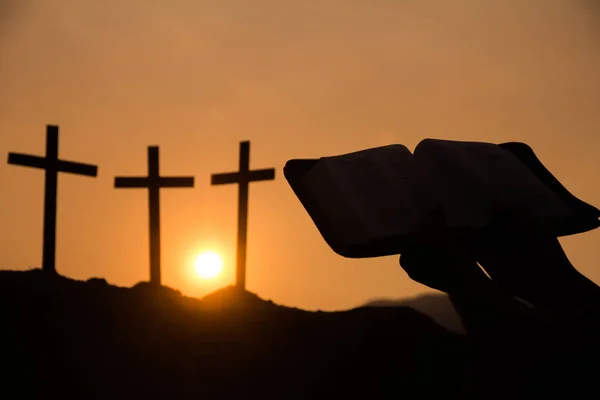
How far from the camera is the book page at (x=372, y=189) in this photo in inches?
64.2

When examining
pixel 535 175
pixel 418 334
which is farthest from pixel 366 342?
pixel 535 175

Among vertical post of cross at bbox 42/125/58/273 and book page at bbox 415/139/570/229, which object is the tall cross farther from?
book page at bbox 415/139/570/229

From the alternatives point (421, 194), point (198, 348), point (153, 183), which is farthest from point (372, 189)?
point (153, 183)

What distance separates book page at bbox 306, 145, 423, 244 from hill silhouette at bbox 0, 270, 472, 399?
8.00 metres

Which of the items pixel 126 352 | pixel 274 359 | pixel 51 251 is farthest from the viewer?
pixel 51 251

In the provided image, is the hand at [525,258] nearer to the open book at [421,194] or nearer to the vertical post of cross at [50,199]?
the open book at [421,194]

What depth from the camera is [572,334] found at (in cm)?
143

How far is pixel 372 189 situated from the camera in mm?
1772

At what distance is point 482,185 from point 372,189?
30 cm

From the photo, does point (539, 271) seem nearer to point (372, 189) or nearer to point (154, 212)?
point (372, 189)

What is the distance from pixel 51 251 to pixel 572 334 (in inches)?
479

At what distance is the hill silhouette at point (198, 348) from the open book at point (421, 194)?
8.01m

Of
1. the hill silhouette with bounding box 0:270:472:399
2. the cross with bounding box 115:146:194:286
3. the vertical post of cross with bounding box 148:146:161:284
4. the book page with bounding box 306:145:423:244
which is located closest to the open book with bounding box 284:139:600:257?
the book page with bounding box 306:145:423:244

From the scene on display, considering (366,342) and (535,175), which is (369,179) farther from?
(366,342)
